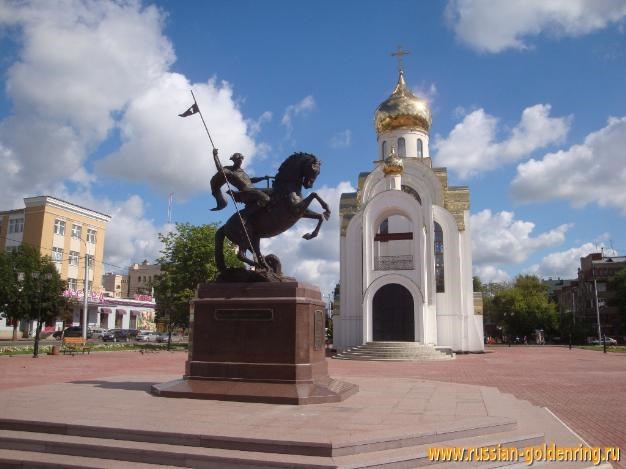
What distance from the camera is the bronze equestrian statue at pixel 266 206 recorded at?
30.8ft

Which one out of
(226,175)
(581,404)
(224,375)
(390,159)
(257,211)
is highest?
(390,159)

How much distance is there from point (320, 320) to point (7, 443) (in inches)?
195

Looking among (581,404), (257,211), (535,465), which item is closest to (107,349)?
(257,211)

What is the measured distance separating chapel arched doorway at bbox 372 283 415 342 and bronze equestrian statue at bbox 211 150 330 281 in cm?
2011

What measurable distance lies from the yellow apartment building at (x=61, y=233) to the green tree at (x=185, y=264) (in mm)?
12556

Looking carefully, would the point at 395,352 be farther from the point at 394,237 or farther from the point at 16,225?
the point at 16,225

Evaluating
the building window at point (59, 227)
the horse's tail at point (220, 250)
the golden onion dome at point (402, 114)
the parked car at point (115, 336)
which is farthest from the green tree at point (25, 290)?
the horse's tail at point (220, 250)

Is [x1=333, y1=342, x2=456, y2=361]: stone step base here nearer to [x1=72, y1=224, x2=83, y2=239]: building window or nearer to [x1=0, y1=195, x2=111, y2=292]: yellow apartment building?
[x1=0, y1=195, x2=111, y2=292]: yellow apartment building

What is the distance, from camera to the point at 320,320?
367 inches

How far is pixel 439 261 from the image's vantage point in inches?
1303

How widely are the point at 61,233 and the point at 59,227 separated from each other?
567 mm

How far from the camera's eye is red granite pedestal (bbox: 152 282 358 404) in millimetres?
8234

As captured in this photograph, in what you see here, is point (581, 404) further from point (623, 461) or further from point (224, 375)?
point (224, 375)

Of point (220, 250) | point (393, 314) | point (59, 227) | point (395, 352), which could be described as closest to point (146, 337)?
point (59, 227)
